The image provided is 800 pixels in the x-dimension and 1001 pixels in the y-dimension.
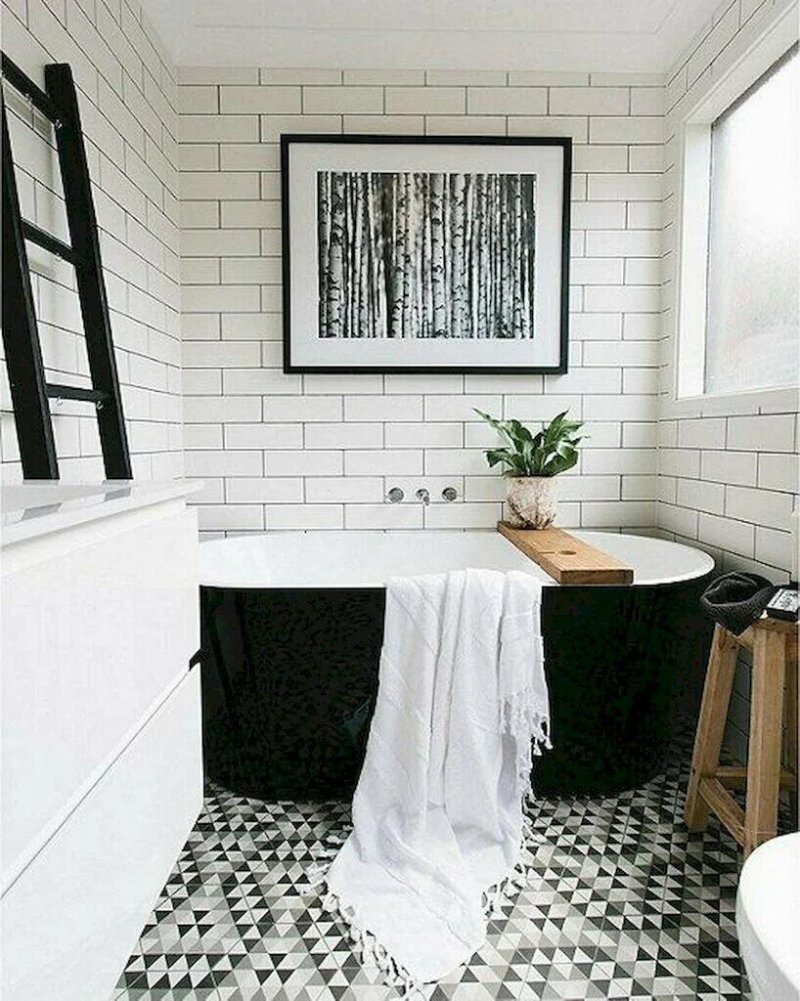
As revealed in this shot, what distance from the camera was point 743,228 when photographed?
2805 mm

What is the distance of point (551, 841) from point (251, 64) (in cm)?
302

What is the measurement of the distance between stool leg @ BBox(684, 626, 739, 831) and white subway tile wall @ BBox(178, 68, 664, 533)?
4.12 feet

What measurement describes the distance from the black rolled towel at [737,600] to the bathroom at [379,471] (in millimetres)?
10

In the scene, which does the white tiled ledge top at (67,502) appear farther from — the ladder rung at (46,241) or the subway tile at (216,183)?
the subway tile at (216,183)

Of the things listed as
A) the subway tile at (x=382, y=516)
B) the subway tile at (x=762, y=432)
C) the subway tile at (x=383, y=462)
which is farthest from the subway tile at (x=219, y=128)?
the subway tile at (x=762, y=432)

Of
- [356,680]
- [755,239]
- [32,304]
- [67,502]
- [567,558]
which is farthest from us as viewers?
[755,239]

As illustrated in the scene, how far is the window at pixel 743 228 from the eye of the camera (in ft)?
8.11

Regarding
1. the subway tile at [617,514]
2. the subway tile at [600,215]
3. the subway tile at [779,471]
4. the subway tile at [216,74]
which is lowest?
the subway tile at [617,514]

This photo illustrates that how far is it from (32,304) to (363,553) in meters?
1.87

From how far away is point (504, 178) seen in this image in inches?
126

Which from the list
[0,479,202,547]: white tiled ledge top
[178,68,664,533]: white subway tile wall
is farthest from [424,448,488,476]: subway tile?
[0,479,202,547]: white tiled ledge top

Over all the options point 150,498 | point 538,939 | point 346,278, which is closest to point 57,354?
point 150,498

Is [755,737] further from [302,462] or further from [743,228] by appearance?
[302,462]

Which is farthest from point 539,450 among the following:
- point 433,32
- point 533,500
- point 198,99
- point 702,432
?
point 198,99
